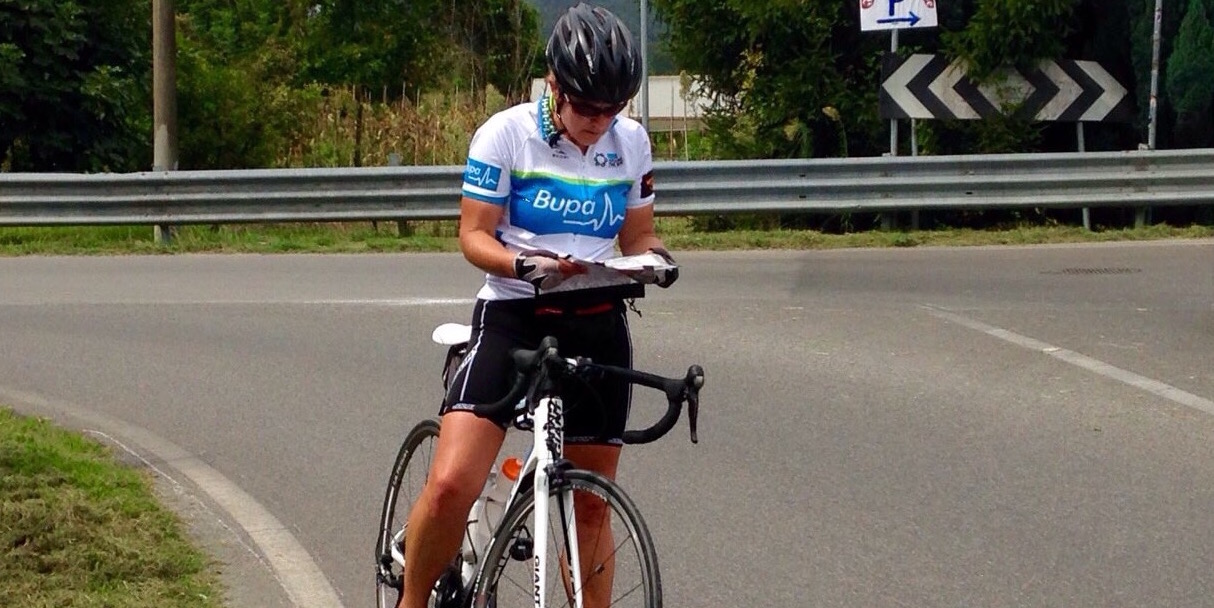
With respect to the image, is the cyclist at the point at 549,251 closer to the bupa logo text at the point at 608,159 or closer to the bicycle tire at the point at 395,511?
the bupa logo text at the point at 608,159

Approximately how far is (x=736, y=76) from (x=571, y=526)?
16.4m

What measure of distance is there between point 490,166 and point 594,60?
385 millimetres

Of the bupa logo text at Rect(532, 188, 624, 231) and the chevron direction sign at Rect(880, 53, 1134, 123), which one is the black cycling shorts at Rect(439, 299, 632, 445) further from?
the chevron direction sign at Rect(880, 53, 1134, 123)

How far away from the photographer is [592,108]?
163 inches

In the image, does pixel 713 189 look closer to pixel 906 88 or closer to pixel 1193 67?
pixel 906 88

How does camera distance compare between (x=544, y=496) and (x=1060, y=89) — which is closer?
(x=544, y=496)

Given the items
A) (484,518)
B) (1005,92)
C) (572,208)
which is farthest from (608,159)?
(1005,92)

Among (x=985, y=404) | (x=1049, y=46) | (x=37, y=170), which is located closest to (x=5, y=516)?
(x=985, y=404)

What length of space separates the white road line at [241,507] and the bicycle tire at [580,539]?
1707mm

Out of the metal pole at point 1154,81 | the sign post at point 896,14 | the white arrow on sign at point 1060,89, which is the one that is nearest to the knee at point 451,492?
the sign post at point 896,14

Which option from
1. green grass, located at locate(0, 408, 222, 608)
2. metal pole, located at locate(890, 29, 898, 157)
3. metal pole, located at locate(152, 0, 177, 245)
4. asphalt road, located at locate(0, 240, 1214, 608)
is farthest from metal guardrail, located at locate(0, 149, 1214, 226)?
green grass, located at locate(0, 408, 222, 608)

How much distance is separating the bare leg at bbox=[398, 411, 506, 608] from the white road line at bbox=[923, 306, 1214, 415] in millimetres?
5275

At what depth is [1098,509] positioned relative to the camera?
688 cm

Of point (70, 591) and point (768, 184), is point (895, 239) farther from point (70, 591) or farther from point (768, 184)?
point (70, 591)
